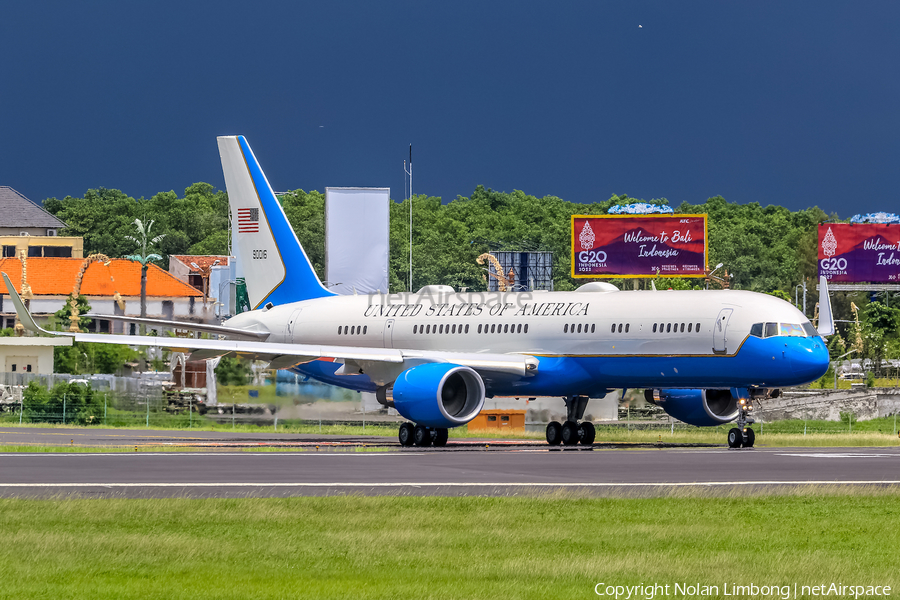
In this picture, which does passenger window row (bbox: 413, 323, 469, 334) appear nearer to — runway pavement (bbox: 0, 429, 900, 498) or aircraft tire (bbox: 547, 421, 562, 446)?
aircraft tire (bbox: 547, 421, 562, 446)

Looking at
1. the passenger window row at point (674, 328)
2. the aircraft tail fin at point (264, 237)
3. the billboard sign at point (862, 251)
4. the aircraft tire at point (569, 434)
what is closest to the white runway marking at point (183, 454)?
the aircraft tire at point (569, 434)

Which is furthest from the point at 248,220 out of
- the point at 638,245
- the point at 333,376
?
the point at 638,245

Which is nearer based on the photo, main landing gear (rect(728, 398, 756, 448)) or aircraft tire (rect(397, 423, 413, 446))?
main landing gear (rect(728, 398, 756, 448))

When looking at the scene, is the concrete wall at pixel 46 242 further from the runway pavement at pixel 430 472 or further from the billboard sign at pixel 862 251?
Result: the runway pavement at pixel 430 472

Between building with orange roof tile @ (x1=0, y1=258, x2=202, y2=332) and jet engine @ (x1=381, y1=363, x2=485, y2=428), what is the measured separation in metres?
86.0

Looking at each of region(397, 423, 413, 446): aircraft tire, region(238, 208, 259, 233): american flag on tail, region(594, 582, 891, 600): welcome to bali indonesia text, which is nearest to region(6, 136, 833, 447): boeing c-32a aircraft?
region(397, 423, 413, 446): aircraft tire

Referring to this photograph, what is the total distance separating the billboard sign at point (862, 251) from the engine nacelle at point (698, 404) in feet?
235

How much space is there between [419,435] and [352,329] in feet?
19.9

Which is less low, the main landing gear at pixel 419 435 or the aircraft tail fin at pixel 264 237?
the aircraft tail fin at pixel 264 237

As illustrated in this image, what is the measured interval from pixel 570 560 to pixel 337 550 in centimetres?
251

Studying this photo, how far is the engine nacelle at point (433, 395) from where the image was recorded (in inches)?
1289

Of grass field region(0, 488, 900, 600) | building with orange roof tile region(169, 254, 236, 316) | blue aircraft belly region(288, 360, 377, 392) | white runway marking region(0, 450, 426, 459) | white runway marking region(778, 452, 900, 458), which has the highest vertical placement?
building with orange roof tile region(169, 254, 236, 316)

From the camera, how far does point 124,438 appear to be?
1551 inches

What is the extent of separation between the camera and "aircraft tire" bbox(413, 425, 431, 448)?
3476 centimetres
